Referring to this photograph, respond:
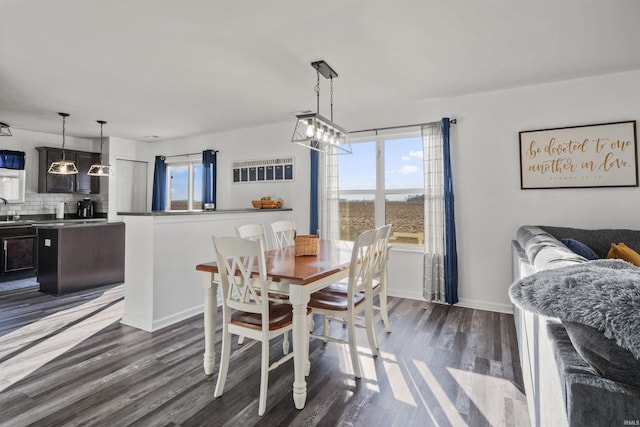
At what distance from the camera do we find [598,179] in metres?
3.23

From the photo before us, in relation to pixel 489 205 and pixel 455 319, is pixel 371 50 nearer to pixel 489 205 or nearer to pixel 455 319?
pixel 489 205

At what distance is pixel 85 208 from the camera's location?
642 centimetres

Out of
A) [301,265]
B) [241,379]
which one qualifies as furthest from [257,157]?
[241,379]

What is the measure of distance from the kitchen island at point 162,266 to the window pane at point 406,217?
2391 mm

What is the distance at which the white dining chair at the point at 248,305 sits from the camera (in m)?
1.85

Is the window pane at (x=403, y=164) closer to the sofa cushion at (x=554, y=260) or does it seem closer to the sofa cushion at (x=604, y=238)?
the sofa cushion at (x=604, y=238)

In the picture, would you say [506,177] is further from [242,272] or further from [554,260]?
[242,272]

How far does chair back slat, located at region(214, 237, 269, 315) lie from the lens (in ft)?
5.99

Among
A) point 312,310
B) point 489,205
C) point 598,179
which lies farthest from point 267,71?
point 598,179

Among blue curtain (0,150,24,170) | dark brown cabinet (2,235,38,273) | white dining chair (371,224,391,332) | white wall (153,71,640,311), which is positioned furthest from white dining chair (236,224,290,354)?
blue curtain (0,150,24,170)

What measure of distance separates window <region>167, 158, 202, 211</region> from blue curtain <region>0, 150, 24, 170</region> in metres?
2.32

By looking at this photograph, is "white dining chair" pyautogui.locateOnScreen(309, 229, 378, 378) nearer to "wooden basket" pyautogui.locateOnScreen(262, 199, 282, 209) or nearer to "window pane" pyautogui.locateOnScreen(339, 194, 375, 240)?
"window pane" pyautogui.locateOnScreen(339, 194, 375, 240)

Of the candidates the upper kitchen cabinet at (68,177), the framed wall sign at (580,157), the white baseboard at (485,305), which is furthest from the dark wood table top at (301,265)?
the upper kitchen cabinet at (68,177)

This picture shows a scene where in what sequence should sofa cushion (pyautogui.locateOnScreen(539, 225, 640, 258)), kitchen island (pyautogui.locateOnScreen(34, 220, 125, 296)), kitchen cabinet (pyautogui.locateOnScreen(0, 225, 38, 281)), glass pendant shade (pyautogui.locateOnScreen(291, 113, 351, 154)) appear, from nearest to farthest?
glass pendant shade (pyautogui.locateOnScreen(291, 113, 351, 154))
sofa cushion (pyautogui.locateOnScreen(539, 225, 640, 258))
kitchen island (pyautogui.locateOnScreen(34, 220, 125, 296))
kitchen cabinet (pyautogui.locateOnScreen(0, 225, 38, 281))
